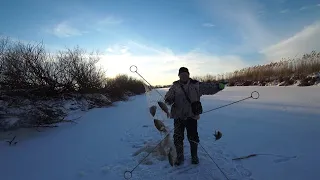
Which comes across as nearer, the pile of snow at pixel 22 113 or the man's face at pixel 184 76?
the man's face at pixel 184 76

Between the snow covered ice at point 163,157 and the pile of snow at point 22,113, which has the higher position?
the pile of snow at point 22,113

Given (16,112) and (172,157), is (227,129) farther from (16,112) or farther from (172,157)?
(16,112)

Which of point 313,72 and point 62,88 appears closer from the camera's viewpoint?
point 62,88

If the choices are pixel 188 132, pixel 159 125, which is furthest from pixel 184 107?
pixel 159 125

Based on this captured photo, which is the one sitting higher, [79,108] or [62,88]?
[62,88]

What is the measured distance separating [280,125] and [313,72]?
13510 mm

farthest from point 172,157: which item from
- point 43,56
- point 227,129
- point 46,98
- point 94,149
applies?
point 43,56

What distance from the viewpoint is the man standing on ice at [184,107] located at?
4938 mm

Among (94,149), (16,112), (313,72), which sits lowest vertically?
(94,149)

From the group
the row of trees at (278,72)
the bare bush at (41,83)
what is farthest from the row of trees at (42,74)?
the row of trees at (278,72)

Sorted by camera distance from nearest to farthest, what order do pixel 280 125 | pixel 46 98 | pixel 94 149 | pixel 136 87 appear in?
1. pixel 94 149
2. pixel 280 125
3. pixel 46 98
4. pixel 136 87

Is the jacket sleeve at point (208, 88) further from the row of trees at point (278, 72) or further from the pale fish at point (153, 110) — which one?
the row of trees at point (278, 72)

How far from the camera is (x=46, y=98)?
11.9 meters

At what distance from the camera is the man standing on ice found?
494 cm
